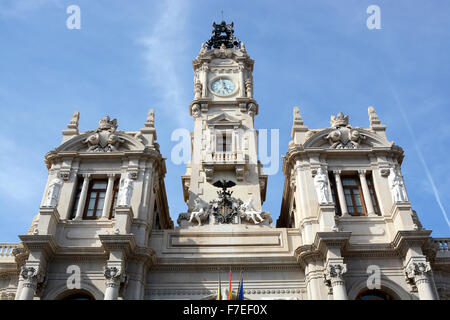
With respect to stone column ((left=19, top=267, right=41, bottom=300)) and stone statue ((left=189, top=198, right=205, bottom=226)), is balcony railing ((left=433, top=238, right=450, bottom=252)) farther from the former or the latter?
stone column ((left=19, top=267, right=41, bottom=300))

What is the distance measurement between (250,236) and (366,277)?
621cm

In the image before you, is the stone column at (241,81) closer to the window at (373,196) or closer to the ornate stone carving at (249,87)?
the ornate stone carving at (249,87)

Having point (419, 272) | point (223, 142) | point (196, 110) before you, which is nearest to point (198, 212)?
point (223, 142)

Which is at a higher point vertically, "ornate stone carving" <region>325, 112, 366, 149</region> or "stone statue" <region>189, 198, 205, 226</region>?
"ornate stone carving" <region>325, 112, 366, 149</region>

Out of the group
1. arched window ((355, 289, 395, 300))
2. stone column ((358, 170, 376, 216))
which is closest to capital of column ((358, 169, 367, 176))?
stone column ((358, 170, 376, 216))

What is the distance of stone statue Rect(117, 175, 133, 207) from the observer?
26453 mm

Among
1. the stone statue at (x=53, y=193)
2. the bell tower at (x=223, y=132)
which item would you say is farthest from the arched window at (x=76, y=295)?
the bell tower at (x=223, y=132)

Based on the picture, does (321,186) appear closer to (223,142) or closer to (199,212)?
(199,212)

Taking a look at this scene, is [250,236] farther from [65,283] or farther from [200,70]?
[200,70]

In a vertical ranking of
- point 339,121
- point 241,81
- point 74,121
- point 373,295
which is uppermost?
point 241,81

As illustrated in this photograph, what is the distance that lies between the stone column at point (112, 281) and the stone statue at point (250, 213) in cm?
811

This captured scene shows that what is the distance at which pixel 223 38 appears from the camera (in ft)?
152

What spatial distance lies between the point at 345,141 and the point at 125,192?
13026 mm

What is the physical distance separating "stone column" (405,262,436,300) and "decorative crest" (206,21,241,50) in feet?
88.8
